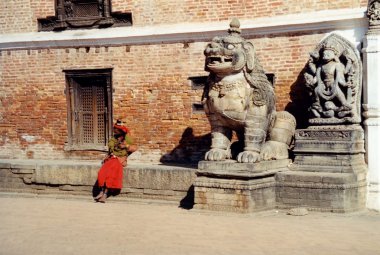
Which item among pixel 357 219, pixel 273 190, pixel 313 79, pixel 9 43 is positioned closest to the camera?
pixel 357 219

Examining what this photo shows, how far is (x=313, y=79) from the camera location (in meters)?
11.8

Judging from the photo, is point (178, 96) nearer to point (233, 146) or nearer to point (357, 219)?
point (233, 146)

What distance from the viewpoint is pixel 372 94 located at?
11.5m

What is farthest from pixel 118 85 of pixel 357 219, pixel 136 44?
pixel 357 219

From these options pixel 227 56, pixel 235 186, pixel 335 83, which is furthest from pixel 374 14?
pixel 235 186

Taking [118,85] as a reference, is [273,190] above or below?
below

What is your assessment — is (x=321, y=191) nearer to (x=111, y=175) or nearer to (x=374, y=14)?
(x=374, y=14)

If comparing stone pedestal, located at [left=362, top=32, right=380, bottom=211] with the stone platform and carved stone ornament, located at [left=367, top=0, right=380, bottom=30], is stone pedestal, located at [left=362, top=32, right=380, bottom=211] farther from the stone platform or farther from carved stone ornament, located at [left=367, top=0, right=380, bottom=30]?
the stone platform

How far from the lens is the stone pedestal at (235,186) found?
10.4m

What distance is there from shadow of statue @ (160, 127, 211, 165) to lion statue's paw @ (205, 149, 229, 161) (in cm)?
254

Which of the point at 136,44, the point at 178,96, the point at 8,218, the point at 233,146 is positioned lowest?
the point at 8,218

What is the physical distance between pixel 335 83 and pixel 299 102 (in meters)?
1.40

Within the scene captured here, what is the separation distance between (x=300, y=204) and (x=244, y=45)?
2.64 metres

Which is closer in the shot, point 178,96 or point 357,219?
point 357,219
